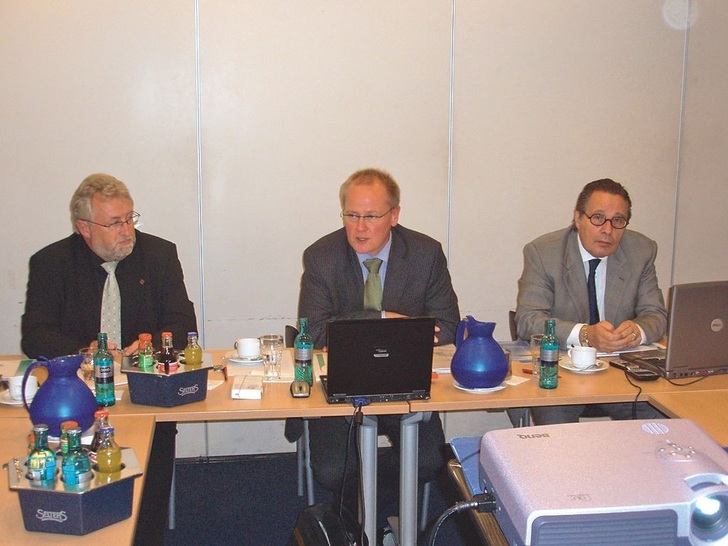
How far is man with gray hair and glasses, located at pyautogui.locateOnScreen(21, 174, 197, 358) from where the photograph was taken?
2955 millimetres

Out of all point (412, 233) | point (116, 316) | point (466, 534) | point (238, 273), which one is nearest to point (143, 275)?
point (116, 316)

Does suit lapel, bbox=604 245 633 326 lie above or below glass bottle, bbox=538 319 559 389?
above

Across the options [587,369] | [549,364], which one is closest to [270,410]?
[549,364]

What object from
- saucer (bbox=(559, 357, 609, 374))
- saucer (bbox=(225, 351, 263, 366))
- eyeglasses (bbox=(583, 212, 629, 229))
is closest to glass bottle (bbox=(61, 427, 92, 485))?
saucer (bbox=(225, 351, 263, 366))

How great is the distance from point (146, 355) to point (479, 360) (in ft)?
3.55

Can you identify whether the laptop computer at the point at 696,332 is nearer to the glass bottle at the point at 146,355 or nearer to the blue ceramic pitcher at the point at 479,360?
the blue ceramic pitcher at the point at 479,360

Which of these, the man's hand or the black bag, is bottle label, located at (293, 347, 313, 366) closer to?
the black bag

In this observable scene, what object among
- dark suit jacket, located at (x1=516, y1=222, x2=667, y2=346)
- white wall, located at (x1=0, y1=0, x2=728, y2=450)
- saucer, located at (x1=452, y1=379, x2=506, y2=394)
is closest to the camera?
saucer, located at (x1=452, y1=379, x2=506, y2=394)

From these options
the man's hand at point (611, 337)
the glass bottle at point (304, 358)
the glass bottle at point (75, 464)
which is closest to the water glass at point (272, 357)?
the glass bottle at point (304, 358)

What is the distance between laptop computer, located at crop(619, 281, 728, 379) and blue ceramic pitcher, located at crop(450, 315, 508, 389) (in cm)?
59

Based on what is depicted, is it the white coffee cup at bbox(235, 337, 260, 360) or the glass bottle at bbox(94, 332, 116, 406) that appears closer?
the glass bottle at bbox(94, 332, 116, 406)

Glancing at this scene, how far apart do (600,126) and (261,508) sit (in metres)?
2.68

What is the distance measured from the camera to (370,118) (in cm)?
387

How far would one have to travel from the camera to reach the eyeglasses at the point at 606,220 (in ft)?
10.2
